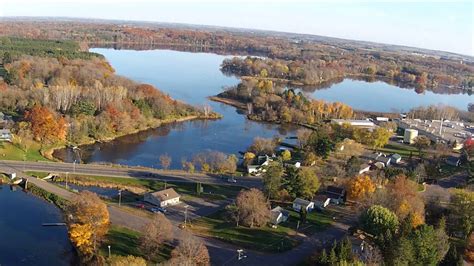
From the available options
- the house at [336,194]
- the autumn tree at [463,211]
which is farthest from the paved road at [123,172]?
the autumn tree at [463,211]

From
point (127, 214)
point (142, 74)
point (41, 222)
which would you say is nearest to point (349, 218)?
point (127, 214)

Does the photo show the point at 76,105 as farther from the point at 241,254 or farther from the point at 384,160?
the point at 384,160

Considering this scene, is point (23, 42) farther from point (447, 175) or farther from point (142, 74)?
point (447, 175)

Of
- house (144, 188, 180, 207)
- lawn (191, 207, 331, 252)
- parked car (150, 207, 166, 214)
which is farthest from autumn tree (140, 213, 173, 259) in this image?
house (144, 188, 180, 207)

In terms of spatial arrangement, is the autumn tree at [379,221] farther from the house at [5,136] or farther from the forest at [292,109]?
the forest at [292,109]

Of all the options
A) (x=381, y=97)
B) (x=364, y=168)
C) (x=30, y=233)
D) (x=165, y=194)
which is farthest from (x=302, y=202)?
(x=381, y=97)

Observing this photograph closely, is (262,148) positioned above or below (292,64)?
below
